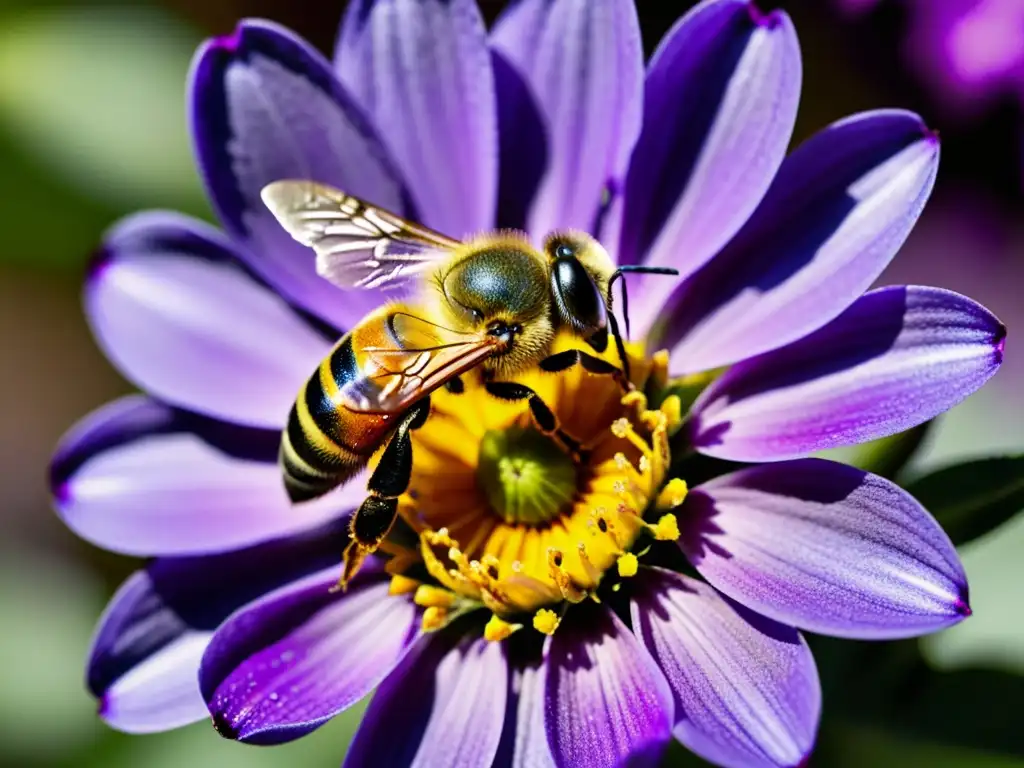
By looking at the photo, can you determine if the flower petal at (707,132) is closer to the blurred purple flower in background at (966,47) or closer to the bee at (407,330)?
the bee at (407,330)

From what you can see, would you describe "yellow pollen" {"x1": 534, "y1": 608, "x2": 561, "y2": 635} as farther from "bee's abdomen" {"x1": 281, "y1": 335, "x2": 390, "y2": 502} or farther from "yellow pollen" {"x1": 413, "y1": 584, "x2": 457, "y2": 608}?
"bee's abdomen" {"x1": 281, "y1": 335, "x2": 390, "y2": 502}

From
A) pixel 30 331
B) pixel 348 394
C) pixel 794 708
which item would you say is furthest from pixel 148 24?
pixel 794 708

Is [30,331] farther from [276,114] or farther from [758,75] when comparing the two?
[758,75]

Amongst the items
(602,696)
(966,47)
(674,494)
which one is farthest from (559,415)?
(966,47)

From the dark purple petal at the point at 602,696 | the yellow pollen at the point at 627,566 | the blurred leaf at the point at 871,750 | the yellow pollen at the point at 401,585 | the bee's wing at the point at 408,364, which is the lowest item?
the blurred leaf at the point at 871,750

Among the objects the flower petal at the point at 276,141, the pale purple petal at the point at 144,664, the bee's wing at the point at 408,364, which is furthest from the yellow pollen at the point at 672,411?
the pale purple petal at the point at 144,664

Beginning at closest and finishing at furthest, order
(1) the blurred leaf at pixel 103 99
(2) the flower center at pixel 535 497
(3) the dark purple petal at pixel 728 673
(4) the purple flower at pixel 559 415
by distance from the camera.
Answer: (3) the dark purple petal at pixel 728 673 < (4) the purple flower at pixel 559 415 < (2) the flower center at pixel 535 497 < (1) the blurred leaf at pixel 103 99

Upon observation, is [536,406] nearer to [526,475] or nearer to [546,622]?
[526,475]

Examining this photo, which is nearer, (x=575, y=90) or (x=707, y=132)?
(x=707, y=132)
